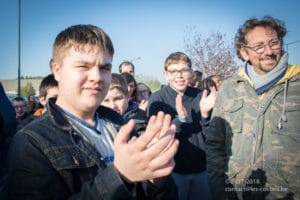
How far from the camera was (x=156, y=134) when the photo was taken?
3.64 ft

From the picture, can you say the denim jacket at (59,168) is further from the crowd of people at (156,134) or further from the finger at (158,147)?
the finger at (158,147)

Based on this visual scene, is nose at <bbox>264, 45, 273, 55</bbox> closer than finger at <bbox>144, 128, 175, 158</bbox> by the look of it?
No

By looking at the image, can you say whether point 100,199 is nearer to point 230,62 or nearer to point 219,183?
point 219,183

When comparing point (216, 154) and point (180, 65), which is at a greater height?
point (180, 65)

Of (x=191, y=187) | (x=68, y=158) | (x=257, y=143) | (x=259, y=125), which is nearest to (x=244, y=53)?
(x=259, y=125)

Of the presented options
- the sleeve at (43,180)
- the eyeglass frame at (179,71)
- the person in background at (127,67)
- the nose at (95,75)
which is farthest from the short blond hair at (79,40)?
the person in background at (127,67)

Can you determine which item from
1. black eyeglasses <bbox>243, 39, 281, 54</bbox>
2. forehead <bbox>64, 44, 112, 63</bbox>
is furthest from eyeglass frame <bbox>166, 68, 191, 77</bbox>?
forehead <bbox>64, 44, 112, 63</bbox>

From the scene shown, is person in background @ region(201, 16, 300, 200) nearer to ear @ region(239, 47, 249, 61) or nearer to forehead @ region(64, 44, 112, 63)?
ear @ region(239, 47, 249, 61)

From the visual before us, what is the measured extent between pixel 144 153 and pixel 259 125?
1.77 meters

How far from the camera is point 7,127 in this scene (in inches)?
98.6

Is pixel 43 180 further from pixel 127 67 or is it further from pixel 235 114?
pixel 127 67

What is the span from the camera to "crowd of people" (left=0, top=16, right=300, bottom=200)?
1.21m

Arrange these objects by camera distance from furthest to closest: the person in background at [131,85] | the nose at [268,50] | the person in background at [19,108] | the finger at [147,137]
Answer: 1. the person in background at [19,108]
2. the person in background at [131,85]
3. the nose at [268,50]
4. the finger at [147,137]

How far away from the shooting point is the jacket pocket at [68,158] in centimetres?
137
